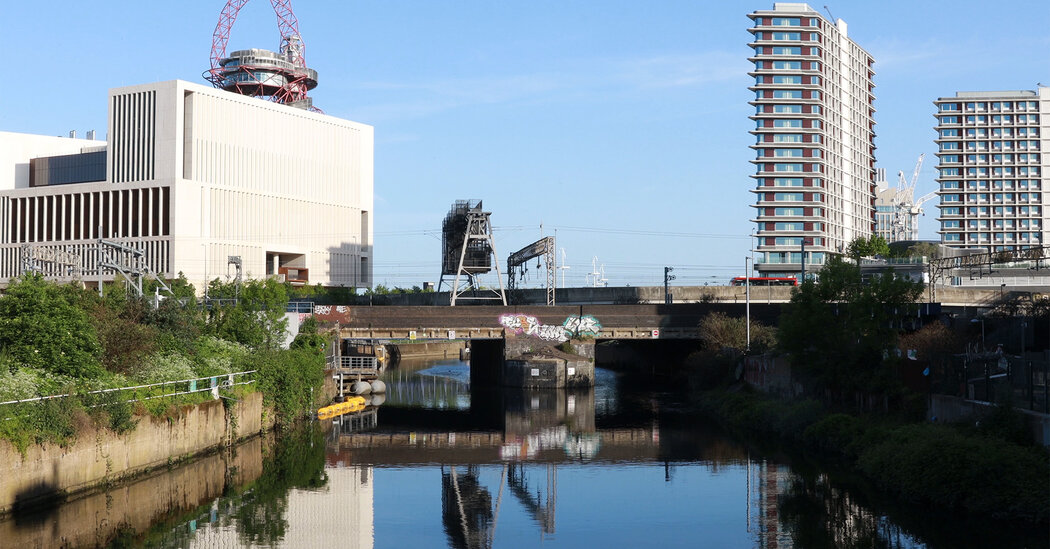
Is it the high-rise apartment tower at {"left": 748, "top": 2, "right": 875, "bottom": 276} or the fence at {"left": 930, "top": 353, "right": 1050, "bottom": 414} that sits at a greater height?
the high-rise apartment tower at {"left": 748, "top": 2, "right": 875, "bottom": 276}

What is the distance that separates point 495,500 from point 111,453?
561 inches

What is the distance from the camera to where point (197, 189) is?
143 metres

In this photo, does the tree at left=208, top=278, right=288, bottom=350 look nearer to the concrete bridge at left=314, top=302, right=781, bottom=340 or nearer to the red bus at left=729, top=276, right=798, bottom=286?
the concrete bridge at left=314, top=302, right=781, bottom=340

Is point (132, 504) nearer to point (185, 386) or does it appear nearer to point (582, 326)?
point (185, 386)

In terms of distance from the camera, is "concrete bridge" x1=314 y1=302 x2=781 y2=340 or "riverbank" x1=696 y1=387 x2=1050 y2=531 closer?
"riverbank" x1=696 y1=387 x2=1050 y2=531

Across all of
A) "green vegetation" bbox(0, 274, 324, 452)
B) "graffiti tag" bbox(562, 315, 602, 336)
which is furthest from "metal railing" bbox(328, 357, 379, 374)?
"graffiti tag" bbox(562, 315, 602, 336)

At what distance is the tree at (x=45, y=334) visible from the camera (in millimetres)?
40375

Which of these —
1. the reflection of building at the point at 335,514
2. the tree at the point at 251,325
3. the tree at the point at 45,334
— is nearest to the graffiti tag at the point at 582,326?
the tree at the point at 251,325

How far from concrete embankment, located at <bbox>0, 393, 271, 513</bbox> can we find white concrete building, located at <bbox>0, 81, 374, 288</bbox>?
3807 inches

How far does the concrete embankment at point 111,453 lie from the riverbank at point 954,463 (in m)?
27.7

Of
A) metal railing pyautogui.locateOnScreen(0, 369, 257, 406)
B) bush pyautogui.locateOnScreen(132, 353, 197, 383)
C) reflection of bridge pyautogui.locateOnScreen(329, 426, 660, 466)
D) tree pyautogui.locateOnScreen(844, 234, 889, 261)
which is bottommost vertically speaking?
reflection of bridge pyautogui.locateOnScreen(329, 426, 660, 466)

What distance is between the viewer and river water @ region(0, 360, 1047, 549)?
3362 cm

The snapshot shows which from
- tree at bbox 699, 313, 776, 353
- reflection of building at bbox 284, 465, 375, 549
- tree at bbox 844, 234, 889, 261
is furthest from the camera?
tree at bbox 844, 234, 889, 261

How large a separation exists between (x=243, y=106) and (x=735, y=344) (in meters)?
92.5
